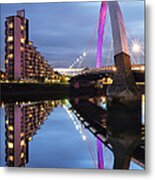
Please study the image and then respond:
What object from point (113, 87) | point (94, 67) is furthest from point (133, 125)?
point (94, 67)

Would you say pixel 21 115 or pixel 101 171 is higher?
pixel 21 115

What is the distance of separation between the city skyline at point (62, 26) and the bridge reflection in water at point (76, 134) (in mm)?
279

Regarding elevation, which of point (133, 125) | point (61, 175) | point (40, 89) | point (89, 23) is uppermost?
point (89, 23)

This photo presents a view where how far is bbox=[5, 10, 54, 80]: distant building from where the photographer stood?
9.25 ft

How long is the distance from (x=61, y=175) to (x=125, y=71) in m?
0.75

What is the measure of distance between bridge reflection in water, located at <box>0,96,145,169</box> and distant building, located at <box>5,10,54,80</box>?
0.60ft

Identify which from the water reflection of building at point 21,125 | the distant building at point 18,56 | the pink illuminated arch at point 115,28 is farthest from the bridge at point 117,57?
the water reflection of building at point 21,125

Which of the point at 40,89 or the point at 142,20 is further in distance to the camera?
the point at 40,89

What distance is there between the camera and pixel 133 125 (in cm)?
270

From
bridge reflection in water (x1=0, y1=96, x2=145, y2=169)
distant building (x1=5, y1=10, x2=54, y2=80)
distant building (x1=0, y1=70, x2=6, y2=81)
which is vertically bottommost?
bridge reflection in water (x1=0, y1=96, x2=145, y2=169)

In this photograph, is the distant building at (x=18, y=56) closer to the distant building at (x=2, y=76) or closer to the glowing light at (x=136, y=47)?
the distant building at (x=2, y=76)

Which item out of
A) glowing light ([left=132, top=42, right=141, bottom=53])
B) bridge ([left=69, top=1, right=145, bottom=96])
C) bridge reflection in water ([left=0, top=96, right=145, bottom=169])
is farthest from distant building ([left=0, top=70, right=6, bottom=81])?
glowing light ([left=132, top=42, right=141, bottom=53])

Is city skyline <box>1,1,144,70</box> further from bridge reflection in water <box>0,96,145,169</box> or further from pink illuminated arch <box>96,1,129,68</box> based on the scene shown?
bridge reflection in water <box>0,96,145,169</box>

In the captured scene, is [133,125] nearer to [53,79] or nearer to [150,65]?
[150,65]
